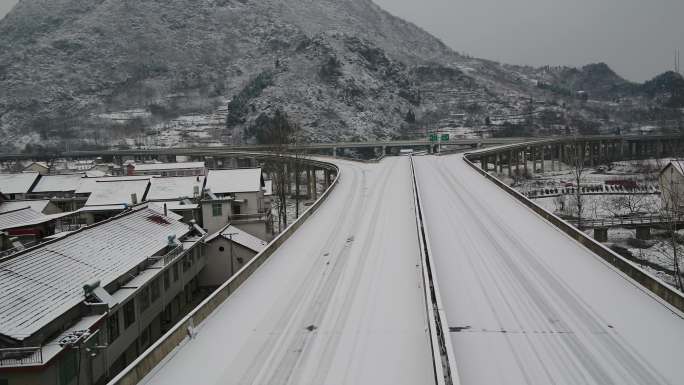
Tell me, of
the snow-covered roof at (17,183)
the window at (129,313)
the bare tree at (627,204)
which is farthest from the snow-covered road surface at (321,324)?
the bare tree at (627,204)

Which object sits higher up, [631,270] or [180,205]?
[180,205]

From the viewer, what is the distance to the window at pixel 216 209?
40000 mm

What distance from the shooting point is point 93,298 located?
19047mm

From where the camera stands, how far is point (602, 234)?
4931 centimetres

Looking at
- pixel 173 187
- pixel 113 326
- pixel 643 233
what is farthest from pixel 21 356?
pixel 643 233

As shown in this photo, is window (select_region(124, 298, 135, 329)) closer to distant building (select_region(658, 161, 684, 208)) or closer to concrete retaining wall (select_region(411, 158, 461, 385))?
concrete retaining wall (select_region(411, 158, 461, 385))

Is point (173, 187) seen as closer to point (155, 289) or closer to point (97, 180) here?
point (97, 180)

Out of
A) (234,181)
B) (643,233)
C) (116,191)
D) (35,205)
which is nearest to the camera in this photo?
(116,191)

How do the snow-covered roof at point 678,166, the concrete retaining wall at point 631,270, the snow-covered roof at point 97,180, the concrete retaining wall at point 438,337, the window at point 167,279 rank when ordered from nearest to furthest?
the concrete retaining wall at point 438,337, the concrete retaining wall at point 631,270, the window at point 167,279, the snow-covered roof at point 97,180, the snow-covered roof at point 678,166

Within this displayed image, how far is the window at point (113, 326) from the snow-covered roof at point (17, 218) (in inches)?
736

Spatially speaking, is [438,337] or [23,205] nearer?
[438,337]

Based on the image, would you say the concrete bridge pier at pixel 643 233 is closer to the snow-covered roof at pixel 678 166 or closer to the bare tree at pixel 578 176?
the bare tree at pixel 578 176

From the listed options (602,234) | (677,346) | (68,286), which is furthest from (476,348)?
(602,234)

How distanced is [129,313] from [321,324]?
10845 millimetres
